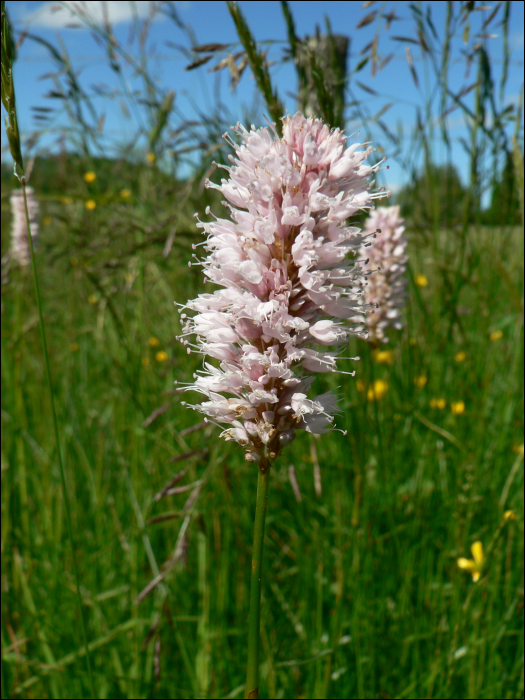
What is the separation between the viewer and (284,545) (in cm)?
256

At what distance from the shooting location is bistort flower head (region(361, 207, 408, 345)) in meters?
2.79

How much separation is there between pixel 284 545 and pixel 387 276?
1406 mm

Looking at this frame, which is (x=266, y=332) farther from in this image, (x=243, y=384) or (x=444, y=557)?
(x=444, y=557)

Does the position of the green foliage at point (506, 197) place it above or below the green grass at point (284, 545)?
above

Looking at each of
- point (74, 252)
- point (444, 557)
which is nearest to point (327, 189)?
point (444, 557)

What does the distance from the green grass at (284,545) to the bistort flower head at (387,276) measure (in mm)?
167

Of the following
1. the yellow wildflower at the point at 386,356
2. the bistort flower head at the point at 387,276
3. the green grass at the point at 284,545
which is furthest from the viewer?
the yellow wildflower at the point at 386,356

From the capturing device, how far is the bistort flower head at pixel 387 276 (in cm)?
279

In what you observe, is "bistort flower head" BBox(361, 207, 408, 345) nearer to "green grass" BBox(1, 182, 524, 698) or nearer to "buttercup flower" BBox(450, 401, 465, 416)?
"green grass" BBox(1, 182, 524, 698)

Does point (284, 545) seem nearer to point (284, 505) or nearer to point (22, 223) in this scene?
point (284, 505)

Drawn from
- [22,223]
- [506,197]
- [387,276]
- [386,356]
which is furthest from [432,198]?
[22,223]

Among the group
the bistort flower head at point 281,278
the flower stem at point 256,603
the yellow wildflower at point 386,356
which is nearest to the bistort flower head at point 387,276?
the yellow wildflower at point 386,356

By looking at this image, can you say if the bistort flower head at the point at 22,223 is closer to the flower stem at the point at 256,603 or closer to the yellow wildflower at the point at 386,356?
the yellow wildflower at the point at 386,356

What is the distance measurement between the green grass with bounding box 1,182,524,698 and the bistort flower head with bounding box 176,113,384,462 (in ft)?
1.75
